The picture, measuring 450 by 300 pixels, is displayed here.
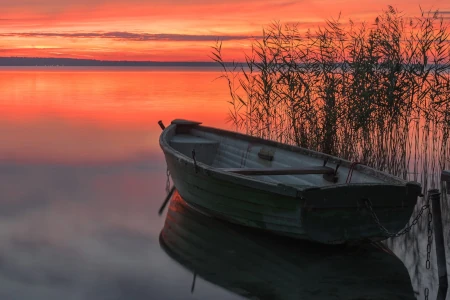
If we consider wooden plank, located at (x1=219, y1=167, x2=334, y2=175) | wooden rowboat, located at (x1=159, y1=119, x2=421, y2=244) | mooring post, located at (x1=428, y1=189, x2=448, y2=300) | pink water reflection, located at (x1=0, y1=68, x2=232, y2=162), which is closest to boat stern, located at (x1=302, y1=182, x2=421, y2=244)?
wooden rowboat, located at (x1=159, y1=119, x2=421, y2=244)

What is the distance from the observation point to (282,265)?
244 inches

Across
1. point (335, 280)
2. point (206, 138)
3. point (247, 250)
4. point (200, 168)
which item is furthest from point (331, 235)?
point (206, 138)

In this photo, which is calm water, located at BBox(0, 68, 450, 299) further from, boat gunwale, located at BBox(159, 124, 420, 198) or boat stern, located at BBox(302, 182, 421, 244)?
boat gunwale, located at BBox(159, 124, 420, 198)

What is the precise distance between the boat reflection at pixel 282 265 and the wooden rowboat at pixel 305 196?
259 mm

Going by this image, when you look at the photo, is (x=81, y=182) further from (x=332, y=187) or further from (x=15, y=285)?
(x=332, y=187)

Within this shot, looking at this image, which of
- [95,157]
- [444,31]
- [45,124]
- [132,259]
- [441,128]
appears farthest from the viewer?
[45,124]

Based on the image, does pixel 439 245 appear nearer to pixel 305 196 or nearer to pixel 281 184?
pixel 305 196

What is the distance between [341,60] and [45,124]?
42.2 ft

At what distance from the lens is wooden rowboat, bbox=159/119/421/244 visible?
19.4 ft

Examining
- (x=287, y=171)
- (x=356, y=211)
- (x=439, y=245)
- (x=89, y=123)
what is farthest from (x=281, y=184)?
(x=89, y=123)

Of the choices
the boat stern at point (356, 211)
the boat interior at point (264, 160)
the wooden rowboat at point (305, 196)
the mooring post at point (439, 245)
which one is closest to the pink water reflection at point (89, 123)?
the boat interior at point (264, 160)

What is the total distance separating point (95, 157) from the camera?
1386 centimetres

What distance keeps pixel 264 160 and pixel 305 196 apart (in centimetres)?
297

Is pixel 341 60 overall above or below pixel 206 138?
above
